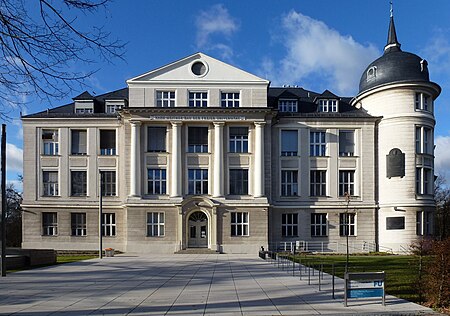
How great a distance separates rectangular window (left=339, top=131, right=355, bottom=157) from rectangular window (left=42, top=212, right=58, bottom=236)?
93.0ft

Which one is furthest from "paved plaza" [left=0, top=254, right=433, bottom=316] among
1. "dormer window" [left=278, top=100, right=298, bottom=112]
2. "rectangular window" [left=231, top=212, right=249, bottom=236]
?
"dormer window" [left=278, top=100, right=298, bottom=112]

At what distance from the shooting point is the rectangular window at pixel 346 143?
39.2 m

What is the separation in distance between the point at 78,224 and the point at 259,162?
18.3 meters

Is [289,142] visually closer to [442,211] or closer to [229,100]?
[229,100]

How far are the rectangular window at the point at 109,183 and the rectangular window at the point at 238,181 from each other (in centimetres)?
1152

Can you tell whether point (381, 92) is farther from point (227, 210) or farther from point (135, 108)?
point (135, 108)

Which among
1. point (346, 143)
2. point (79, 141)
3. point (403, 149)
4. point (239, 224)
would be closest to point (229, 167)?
point (239, 224)

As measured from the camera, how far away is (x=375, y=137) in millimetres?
39250

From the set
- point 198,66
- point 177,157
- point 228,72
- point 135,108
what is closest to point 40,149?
point 135,108

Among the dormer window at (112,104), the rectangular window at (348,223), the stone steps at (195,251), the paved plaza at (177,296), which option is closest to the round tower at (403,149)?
the rectangular window at (348,223)

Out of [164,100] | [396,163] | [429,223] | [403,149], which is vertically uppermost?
[164,100]

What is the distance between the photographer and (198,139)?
38.1m

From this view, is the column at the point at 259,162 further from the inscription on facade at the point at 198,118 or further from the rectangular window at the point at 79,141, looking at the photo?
the rectangular window at the point at 79,141

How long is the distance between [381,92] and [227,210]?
18.7 m
